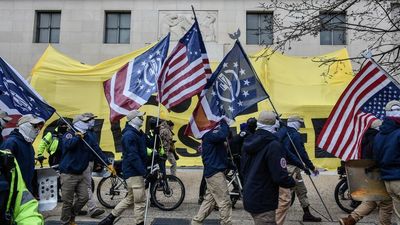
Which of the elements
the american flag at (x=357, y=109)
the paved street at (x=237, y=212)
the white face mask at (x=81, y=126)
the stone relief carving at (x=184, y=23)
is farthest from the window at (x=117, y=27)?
the american flag at (x=357, y=109)

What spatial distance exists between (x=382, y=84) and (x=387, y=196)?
1612 mm

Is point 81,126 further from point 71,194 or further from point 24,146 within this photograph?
point 24,146

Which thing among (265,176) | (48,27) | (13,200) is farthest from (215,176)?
(48,27)

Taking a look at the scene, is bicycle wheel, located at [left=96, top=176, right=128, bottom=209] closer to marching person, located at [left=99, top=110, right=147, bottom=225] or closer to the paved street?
Result: the paved street

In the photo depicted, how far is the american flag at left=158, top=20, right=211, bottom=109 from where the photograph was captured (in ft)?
24.6

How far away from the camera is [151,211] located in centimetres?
865

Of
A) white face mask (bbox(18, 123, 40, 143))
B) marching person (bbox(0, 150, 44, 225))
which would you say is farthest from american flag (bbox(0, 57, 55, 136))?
marching person (bbox(0, 150, 44, 225))

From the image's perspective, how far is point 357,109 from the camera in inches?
247

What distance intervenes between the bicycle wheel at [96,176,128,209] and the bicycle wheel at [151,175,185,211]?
696 millimetres

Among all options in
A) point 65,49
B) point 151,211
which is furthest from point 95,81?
point 65,49

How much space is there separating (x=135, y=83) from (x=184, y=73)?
2.99 feet

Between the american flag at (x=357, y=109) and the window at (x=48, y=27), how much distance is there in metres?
18.5

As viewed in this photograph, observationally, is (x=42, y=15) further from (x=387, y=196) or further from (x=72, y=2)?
(x=387, y=196)

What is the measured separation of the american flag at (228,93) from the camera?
7062 mm
